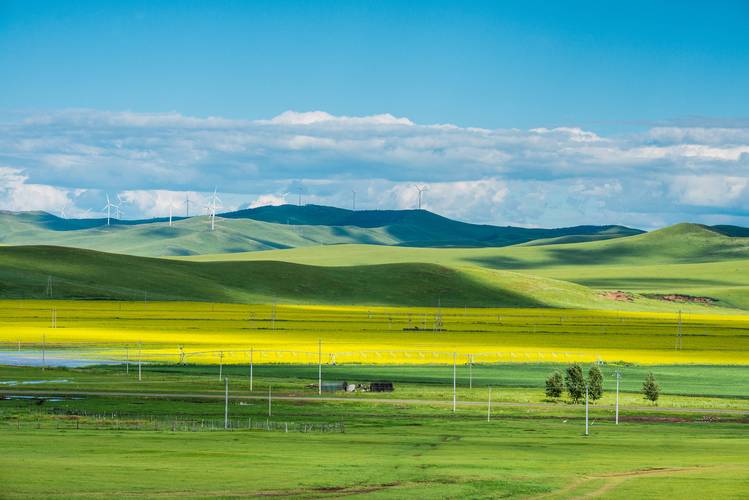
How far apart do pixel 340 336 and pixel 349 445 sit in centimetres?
7636

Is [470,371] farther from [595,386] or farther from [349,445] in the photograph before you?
[349,445]

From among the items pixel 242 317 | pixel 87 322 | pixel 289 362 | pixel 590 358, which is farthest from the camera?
pixel 242 317

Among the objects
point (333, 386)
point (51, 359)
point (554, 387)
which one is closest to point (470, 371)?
point (554, 387)

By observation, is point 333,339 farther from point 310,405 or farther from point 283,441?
point 283,441

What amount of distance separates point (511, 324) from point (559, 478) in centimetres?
12079

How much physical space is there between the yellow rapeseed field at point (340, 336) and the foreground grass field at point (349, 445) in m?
20.6

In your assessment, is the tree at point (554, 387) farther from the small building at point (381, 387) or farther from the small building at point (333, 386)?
the small building at point (333, 386)

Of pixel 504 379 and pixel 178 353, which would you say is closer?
pixel 504 379

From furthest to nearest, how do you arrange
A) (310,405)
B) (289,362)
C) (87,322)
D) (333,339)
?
(87,322) → (333,339) → (289,362) → (310,405)

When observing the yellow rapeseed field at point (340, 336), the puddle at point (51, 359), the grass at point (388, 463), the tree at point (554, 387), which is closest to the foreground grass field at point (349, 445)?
the grass at point (388, 463)

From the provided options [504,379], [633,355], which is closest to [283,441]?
[504,379]

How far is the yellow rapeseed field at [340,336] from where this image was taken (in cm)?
11038

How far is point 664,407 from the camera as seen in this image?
77.1 meters

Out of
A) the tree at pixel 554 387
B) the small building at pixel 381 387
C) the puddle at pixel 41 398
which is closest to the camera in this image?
the puddle at pixel 41 398
